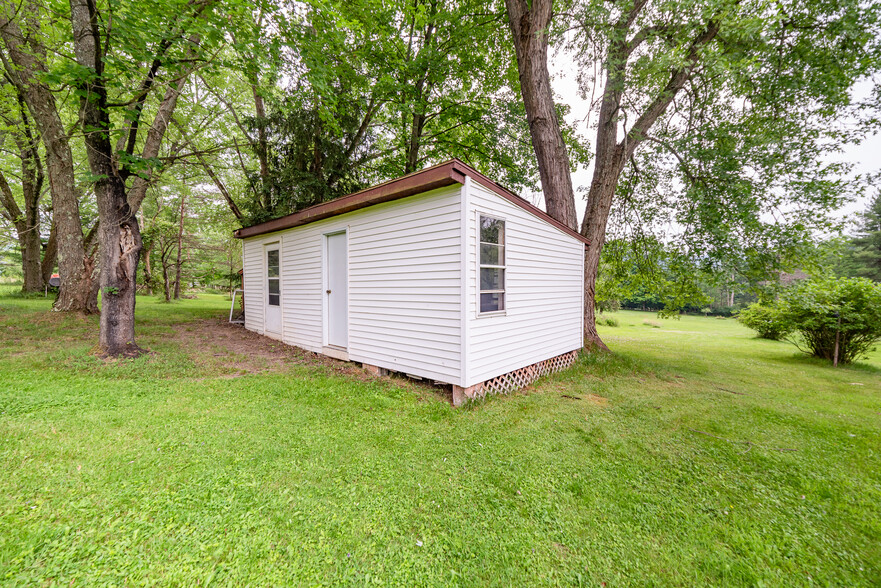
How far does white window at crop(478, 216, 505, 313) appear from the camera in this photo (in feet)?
13.3

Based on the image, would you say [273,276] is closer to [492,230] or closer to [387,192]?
[387,192]

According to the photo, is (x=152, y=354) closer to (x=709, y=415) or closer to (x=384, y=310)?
(x=384, y=310)

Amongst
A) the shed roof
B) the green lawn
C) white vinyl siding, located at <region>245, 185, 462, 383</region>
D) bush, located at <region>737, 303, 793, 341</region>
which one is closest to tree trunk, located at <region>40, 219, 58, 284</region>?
the green lawn

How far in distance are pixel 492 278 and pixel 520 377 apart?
1.70 m

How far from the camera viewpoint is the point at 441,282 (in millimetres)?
4023

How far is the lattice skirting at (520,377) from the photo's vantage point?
13.6 ft

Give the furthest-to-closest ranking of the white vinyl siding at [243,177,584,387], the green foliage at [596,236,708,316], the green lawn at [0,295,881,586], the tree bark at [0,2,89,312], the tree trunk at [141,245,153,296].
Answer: the tree trunk at [141,245,153,296] → the green foliage at [596,236,708,316] → the tree bark at [0,2,89,312] → the white vinyl siding at [243,177,584,387] → the green lawn at [0,295,881,586]

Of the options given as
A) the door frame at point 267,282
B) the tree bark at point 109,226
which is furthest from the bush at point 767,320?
the tree bark at point 109,226

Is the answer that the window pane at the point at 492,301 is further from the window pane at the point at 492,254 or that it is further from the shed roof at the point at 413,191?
the shed roof at the point at 413,191

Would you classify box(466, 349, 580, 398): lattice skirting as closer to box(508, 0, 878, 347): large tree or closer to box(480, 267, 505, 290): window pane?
box(480, 267, 505, 290): window pane

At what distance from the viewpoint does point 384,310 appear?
4.74 meters

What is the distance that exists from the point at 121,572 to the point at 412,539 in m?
1.41

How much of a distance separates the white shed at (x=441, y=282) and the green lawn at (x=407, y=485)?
655mm

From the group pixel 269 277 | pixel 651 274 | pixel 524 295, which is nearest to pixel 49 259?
pixel 269 277
